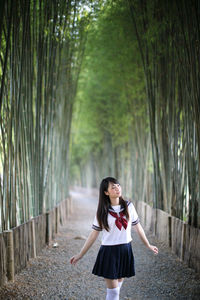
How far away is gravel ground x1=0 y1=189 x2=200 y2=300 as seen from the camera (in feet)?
7.89

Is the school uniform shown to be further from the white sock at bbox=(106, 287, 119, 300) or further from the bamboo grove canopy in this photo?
the bamboo grove canopy

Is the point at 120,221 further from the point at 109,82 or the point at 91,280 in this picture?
the point at 109,82

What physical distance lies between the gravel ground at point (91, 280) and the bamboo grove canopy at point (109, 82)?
1.49 feet

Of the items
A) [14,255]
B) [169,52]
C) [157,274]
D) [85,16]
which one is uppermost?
[85,16]

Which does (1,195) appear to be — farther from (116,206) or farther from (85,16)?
(85,16)

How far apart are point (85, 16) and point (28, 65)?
1.69 meters

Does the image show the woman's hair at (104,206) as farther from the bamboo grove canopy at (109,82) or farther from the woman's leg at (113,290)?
the bamboo grove canopy at (109,82)

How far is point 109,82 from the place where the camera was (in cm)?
652

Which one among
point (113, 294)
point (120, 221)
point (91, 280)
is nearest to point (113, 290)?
point (113, 294)

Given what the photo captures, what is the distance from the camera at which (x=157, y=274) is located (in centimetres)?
285

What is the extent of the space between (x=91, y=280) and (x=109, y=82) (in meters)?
4.46

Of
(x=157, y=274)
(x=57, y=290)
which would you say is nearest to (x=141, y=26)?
Result: (x=157, y=274)

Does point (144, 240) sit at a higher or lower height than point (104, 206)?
lower

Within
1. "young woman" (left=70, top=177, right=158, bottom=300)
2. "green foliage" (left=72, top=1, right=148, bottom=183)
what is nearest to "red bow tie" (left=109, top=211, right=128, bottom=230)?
"young woman" (left=70, top=177, right=158, bottom=300)
